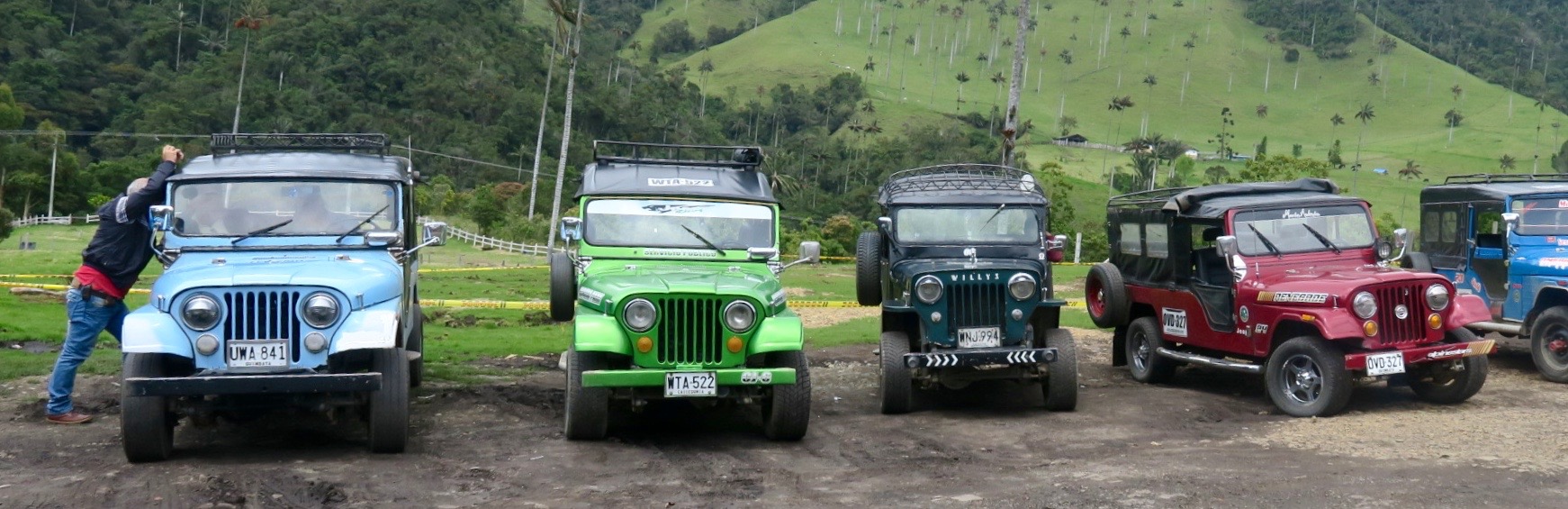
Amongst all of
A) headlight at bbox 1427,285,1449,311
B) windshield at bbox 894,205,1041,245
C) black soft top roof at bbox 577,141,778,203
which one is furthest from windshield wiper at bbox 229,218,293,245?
headlight at bbox 1427,285,1449,311

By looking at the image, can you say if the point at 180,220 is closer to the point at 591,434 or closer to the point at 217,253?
the point at 217,253

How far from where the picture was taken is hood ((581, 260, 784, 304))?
1035cm

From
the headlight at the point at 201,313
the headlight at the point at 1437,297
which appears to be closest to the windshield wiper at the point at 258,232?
the headlight at the point at 201,313

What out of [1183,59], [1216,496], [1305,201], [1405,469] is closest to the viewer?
[1216,496]

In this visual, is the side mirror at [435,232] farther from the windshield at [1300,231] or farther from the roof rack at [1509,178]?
the roof rack at [1509,178]

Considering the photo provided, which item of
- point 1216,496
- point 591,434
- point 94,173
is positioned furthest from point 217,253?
point 94,173

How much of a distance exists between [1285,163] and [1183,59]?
127961 millimetres

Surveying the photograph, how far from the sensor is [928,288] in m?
12.5

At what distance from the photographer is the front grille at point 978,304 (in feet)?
41.2

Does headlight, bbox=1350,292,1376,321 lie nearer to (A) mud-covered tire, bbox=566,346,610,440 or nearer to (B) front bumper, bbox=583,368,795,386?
(B) front bumper, bbox=583,368,795,386

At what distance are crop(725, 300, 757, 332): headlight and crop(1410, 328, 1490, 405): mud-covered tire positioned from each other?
673 cm

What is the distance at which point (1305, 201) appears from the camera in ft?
43.8

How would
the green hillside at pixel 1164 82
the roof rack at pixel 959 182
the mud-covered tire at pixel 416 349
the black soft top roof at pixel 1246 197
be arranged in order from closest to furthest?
the mud-covered tire at pixel 416 349 → the black soft top roof at pixel 1246 197 → the roof rack at pixel 959 182 → the green hillside at pixel 1164 82

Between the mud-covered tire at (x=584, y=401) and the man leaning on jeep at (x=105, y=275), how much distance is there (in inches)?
143
